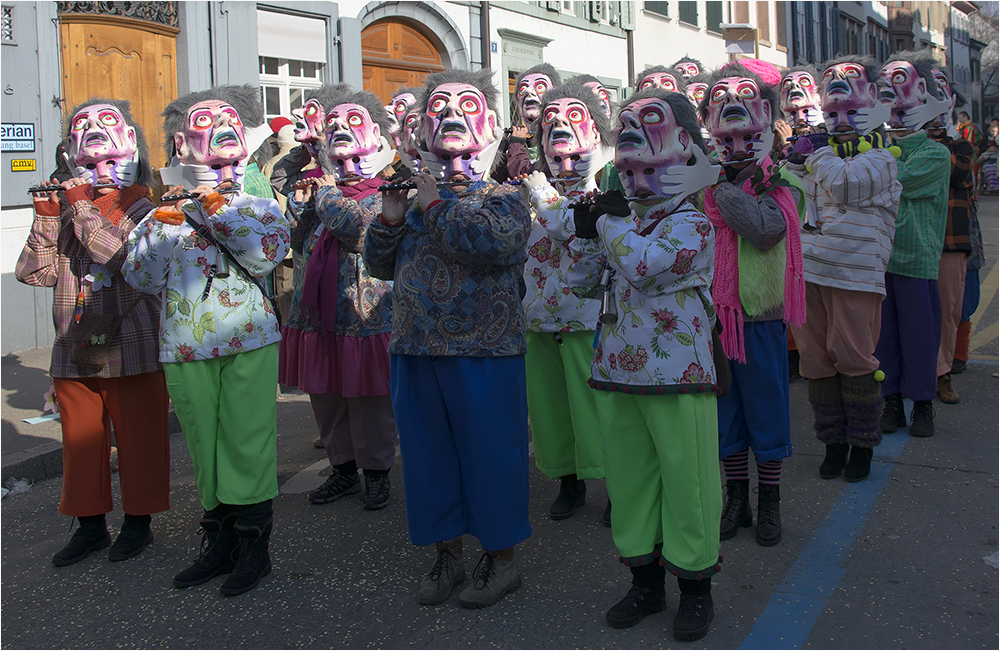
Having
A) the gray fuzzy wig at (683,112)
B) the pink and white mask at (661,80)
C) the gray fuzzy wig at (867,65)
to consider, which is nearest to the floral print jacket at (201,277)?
the gray fuzzy wig at (683,112)

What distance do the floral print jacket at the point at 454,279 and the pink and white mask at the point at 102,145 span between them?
1.45m

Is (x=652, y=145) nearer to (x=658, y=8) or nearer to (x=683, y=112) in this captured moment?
(x=683, y=112)

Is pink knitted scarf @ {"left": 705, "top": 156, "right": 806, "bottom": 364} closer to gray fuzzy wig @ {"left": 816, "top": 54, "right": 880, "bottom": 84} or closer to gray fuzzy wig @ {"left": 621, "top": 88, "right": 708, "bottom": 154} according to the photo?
gray fuzzy wig @ {"left": 621, "top": 88, "right": 708, "bottom": 154}

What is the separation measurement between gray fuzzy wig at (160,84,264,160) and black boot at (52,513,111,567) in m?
1.66

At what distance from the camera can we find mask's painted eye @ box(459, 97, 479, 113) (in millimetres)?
3387

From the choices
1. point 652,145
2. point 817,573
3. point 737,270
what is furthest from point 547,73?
point 817,573

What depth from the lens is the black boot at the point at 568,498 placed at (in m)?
4.11

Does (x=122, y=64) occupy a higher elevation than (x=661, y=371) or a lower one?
higher

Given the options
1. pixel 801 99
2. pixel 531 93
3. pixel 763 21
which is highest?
pixel 763 21

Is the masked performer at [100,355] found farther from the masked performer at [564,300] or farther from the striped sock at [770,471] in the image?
the striped sock at [770,471]

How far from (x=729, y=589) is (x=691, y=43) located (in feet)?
61.8

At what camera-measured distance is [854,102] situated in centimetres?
451

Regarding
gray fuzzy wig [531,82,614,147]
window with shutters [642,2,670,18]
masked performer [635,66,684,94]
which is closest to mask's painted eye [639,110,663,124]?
gray fuzzy wig [531,82,614,147]

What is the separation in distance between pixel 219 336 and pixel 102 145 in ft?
3.84
